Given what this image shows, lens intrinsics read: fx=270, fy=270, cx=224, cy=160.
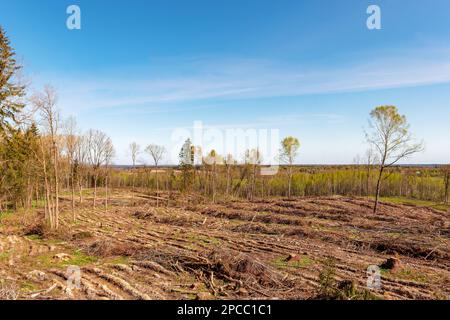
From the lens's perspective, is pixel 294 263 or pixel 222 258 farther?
pixel 294 263

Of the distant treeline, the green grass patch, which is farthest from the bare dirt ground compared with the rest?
the distant treeline

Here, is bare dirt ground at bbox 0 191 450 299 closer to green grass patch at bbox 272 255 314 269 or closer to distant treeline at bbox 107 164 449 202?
green grass patch at bbox 272 255 314 269

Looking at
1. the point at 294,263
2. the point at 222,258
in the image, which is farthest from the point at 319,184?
the point at 222,258

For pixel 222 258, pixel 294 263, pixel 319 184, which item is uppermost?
pixel 319 184

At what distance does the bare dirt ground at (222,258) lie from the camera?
786 cm

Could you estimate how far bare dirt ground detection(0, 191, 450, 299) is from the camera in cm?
786

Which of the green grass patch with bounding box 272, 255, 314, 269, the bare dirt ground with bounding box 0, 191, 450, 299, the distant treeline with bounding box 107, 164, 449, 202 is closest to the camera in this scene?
the bare dirt ground with bounding box 0, 191, 450, 299

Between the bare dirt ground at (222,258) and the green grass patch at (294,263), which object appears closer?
the bare dirt ground at (222,258)

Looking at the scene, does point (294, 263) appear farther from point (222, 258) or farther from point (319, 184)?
point (319, 184)

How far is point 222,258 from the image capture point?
9.70m

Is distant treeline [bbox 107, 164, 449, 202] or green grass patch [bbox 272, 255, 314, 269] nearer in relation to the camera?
green grass patch [bbox 272, 255, 314, 269]

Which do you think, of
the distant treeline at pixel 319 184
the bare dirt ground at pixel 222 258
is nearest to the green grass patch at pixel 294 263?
the bare dirt ground at pixel 222 258

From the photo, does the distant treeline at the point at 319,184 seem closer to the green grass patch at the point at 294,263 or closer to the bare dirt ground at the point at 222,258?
the bare dirt ground at the point at 222,258

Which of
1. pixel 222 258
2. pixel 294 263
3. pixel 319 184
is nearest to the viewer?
pixel 222 258
